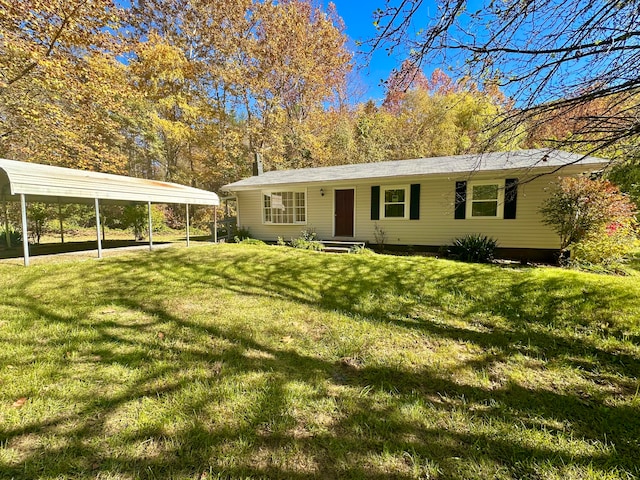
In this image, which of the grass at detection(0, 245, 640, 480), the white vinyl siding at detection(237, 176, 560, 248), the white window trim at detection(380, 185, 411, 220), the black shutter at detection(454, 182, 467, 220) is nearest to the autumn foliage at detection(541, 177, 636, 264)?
the white vinyl siding at detection(237, 176, 560, 248)

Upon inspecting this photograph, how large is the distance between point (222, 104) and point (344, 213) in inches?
554

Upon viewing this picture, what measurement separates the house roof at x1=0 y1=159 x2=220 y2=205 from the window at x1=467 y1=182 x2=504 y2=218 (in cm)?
914

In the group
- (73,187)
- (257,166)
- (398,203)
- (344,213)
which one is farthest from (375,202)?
(73,187)

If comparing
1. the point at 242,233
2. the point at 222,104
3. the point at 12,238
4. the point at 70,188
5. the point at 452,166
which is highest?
the point at 222,104

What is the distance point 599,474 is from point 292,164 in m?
20.7

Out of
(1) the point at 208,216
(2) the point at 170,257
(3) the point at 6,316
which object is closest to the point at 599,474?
(3) the point at 6,316

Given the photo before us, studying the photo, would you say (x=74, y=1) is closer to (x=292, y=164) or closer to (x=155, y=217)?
(x=155, y=217)

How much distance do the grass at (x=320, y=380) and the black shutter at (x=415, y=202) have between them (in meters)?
5.07

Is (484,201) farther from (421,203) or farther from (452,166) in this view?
(421,203)

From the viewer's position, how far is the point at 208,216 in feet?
70.8

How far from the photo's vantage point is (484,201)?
347 inches

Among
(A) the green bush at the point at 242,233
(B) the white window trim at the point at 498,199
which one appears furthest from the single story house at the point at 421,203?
(A) the green bush at the point at 242,233

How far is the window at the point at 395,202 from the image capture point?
9.83 m

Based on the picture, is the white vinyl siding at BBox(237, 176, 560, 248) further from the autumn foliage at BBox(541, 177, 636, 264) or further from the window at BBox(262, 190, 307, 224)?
the autumn foliage at BBox(541, 177, 636, 264)
